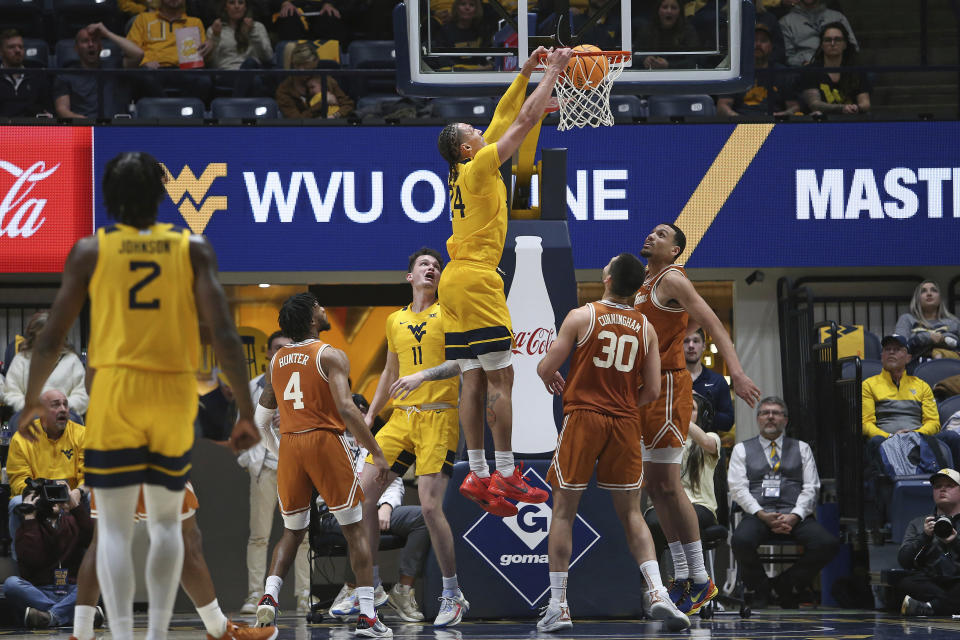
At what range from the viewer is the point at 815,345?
11.5 m

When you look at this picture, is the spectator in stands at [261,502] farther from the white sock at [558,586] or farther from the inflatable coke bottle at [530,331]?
the white sock at [558,586]

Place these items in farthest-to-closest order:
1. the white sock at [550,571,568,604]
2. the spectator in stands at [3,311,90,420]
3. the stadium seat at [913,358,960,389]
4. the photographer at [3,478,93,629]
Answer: the stadium seat at [913,358,960,389]
the spectator in stands at [3,311,90,420]
the photographer at [3,478,93,629]
the white sock at [550,571,568,604]

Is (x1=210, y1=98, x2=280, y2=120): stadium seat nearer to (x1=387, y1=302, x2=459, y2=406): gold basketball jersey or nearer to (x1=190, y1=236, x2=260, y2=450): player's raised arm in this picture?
(x1=387, y1=302, x2=459, y2=406): gold basketball jersey

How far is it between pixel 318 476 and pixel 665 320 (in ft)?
7.76

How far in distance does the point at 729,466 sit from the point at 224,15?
771 cm

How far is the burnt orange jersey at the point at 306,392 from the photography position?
757cm

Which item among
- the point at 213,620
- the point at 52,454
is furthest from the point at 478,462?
the point at 52,454

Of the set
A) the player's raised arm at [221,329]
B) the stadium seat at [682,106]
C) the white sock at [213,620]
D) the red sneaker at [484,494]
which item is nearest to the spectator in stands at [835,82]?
the stadium seat at [682,106]

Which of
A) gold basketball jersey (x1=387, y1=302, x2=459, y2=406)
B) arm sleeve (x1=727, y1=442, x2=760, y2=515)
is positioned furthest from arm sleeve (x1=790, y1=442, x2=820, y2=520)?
gold basketball jersey (x1=387, y1=302, x2=459, y2=406)

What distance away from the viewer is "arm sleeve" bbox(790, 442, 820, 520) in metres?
10.3

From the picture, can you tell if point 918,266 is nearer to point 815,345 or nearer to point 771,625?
point 815,345

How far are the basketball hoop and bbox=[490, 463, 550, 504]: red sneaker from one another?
7.75 feet

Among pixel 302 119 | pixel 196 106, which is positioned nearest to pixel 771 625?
pixel 302 119

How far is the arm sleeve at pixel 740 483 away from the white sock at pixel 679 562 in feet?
8.67
